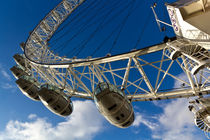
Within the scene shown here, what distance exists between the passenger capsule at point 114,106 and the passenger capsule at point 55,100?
18.4ft

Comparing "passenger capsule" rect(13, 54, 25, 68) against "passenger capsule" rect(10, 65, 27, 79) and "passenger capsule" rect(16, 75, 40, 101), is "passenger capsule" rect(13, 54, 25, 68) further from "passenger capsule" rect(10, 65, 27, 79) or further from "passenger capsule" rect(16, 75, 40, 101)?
"passenger capsule" rect(16, 75, 40, 101)

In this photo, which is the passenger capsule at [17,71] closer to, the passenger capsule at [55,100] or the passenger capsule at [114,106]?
the passenger capsule at [55,100]

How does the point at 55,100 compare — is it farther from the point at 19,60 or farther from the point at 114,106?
the point at 19,60

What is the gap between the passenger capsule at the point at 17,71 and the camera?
26453 mm

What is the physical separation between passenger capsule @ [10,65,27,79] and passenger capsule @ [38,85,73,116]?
1402 centimetres

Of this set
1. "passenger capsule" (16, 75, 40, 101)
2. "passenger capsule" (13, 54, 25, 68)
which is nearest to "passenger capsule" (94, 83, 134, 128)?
"passenger capsule" (16, 75, 40, 101)

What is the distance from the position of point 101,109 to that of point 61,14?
23.9 metres

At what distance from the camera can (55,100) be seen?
14.7 metres

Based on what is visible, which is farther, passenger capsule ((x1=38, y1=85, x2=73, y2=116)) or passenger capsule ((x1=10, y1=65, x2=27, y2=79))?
passenger capsule ((x1=10, y1=65, x2=27, y2=79))

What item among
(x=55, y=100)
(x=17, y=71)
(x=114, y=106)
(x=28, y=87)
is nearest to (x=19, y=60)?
(x=17, y=71)

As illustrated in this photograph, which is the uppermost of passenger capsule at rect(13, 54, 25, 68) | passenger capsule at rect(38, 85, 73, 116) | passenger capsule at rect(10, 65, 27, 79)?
passenger capsule at rect(13, 54, 25, 68)

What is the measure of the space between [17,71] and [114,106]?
23.8m

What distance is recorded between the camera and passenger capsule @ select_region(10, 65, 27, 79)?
2645cm

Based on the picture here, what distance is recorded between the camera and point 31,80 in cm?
2181
